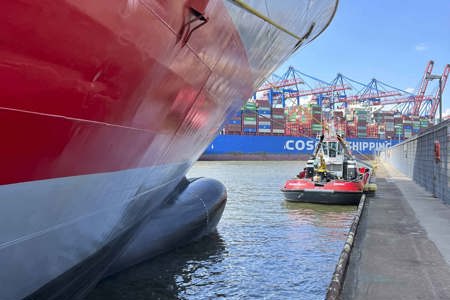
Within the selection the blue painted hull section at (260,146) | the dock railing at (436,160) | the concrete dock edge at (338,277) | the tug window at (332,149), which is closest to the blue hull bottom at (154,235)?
the concrete dock edge at (338,277)

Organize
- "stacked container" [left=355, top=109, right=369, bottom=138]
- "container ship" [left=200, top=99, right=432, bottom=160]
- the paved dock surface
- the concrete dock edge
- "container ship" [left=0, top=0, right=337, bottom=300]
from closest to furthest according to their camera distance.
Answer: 1. "container ship" [left=0, top=0, right=337, bottom=300]
2. the concrete dock edge
3. the paved dock surface
4. "container ship" [left=200, top=99, right=432, bottom=160]
5. "stacked container" [left=355, top=109, right=369, bottom=138]

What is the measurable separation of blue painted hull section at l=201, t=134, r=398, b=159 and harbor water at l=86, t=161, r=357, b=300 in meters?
53.4

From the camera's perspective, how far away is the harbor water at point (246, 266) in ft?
23.0

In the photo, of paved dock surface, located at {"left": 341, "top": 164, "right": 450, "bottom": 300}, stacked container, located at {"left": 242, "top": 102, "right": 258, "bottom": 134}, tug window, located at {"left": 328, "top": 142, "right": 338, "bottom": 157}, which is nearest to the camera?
paved dock surface, located at {"left": 341, "top": 164, "right": 450, "bottom": 300}

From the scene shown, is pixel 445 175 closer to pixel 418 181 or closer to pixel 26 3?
pixel 418 181

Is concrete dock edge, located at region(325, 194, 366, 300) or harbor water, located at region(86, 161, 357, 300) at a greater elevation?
concrete dock edge, located at region(325, 194, 366, 300)

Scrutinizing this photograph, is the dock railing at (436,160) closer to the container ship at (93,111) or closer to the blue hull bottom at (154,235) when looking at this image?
the blue hull bottom at (154,235)

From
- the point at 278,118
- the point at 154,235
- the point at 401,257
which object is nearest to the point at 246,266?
the point at 154,235

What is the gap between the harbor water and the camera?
7.01 m

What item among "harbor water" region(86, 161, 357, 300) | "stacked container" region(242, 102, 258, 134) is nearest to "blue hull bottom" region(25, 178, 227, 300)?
"harbor water" region(86, 161, 357, 300)

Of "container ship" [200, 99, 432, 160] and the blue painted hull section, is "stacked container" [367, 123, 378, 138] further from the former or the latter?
the blue painted hull section

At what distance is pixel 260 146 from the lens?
244 feet

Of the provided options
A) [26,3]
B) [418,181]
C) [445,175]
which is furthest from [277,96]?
[26,3]

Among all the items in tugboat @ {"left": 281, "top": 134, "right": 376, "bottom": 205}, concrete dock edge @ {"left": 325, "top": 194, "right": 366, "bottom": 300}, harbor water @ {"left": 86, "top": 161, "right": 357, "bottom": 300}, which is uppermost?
tugboat @ {"left": 281, "top": 134, "right": 376, "bottom": 205}
